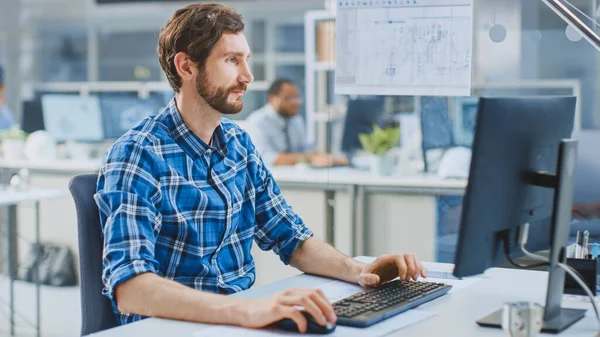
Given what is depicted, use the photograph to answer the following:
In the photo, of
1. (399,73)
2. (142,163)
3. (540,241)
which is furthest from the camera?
(399,73)

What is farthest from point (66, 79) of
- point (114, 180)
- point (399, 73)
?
point (114, 180)

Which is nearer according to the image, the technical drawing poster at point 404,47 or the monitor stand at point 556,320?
the monitor stand at point 556,320

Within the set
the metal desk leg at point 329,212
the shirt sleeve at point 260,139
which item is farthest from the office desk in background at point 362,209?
the shirt sleeve at point 260,139

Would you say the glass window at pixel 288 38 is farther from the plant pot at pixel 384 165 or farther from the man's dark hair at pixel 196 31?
the man's dark hair at pixel 196 31

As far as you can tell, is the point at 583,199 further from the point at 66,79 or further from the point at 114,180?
the point at 66,79

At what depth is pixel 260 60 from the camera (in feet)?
28.5

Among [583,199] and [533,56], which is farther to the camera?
[533,56]

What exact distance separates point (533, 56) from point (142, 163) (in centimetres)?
250

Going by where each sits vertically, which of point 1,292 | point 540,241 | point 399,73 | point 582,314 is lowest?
point 1,292

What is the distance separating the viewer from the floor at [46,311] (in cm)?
439

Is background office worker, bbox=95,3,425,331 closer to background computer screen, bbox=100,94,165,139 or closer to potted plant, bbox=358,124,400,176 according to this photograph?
potted plant, bbox=358,124,400,176

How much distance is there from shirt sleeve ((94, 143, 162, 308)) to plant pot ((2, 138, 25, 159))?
4.05 m

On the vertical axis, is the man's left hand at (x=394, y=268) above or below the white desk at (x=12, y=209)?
above

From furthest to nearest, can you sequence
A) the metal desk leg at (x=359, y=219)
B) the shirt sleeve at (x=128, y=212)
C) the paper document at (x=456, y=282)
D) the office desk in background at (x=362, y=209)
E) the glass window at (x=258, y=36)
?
the glass window at (x=258, y=36) → the metal desk leg at (x=359, y=219) → the office desk in background at (x=362, y=209) → the paper document at (x=456, y=282) → the shirt sleeve at (x=128, y=212)
